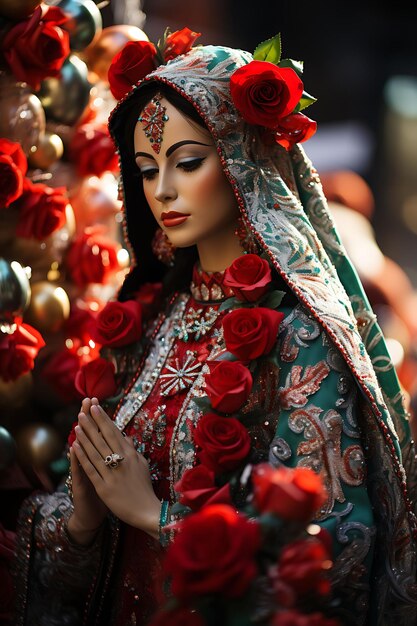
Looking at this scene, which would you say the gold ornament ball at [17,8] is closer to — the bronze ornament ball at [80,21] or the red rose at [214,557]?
the bronze ornament ball at [80,21]

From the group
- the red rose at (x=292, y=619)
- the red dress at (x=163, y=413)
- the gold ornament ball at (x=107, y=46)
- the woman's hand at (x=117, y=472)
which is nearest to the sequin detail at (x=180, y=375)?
the red dress at (x=163, y=413)

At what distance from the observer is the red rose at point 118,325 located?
2.02m

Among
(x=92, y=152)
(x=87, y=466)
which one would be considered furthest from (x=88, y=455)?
(x=92, y=152)

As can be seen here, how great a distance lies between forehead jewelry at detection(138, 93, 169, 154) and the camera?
1828mm

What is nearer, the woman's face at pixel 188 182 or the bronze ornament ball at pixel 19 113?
the woman's face at pixel 188 182

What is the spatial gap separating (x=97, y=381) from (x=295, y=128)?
721mm

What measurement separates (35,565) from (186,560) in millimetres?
903

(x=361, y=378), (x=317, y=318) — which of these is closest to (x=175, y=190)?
(x=317, y=318)

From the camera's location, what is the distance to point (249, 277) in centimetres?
177

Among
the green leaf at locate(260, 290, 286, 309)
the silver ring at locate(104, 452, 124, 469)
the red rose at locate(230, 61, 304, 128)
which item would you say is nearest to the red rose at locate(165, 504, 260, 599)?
the silver ring at locate(104, 452, 124, 469)

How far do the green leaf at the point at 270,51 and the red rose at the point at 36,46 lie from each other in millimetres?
531

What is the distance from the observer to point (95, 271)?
7.58ft

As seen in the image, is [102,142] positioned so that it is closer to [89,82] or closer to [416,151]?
[89,82]

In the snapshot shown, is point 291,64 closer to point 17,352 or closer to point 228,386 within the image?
point 228,386
